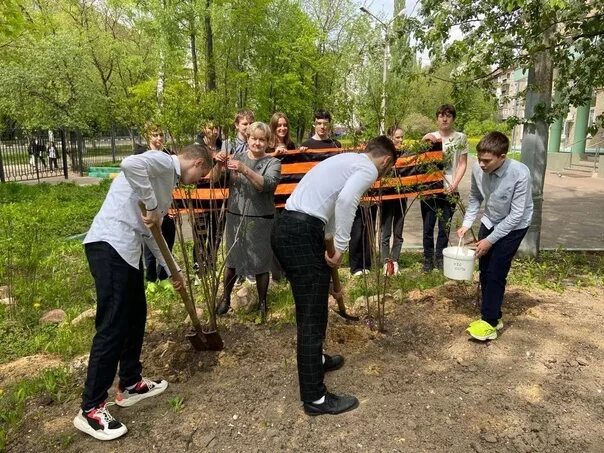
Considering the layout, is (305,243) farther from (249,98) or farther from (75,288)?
(249,98)

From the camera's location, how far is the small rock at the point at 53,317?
409 cm

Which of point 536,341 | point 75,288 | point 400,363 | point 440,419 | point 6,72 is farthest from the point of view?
point 6,72

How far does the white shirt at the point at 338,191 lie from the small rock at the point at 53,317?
2679 millimetres

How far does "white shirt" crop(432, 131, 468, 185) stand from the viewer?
14.8ft

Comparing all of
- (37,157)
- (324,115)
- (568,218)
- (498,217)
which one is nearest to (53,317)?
(324,115)

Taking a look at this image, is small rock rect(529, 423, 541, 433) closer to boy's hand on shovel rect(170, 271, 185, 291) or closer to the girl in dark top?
boy's hand on shovel rect(170, 271, 185, 291)

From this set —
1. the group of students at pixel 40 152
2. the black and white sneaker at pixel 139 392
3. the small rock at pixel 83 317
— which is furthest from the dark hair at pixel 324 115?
the group of students at pixel 40 152

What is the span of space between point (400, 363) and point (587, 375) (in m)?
1.15

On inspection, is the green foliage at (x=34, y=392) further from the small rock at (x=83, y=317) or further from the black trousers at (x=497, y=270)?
the black trousers at (x=497, y=270)

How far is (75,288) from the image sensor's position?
191 inches

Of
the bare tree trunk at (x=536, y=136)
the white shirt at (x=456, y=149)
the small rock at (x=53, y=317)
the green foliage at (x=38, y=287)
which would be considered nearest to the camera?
the green foliage at (x=38, y=287)

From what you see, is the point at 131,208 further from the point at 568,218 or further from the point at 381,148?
the point at 568,218

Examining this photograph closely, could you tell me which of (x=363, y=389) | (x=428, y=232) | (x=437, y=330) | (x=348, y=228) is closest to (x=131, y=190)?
(x=348, y=228)

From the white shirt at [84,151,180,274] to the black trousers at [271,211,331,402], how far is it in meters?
0.63
